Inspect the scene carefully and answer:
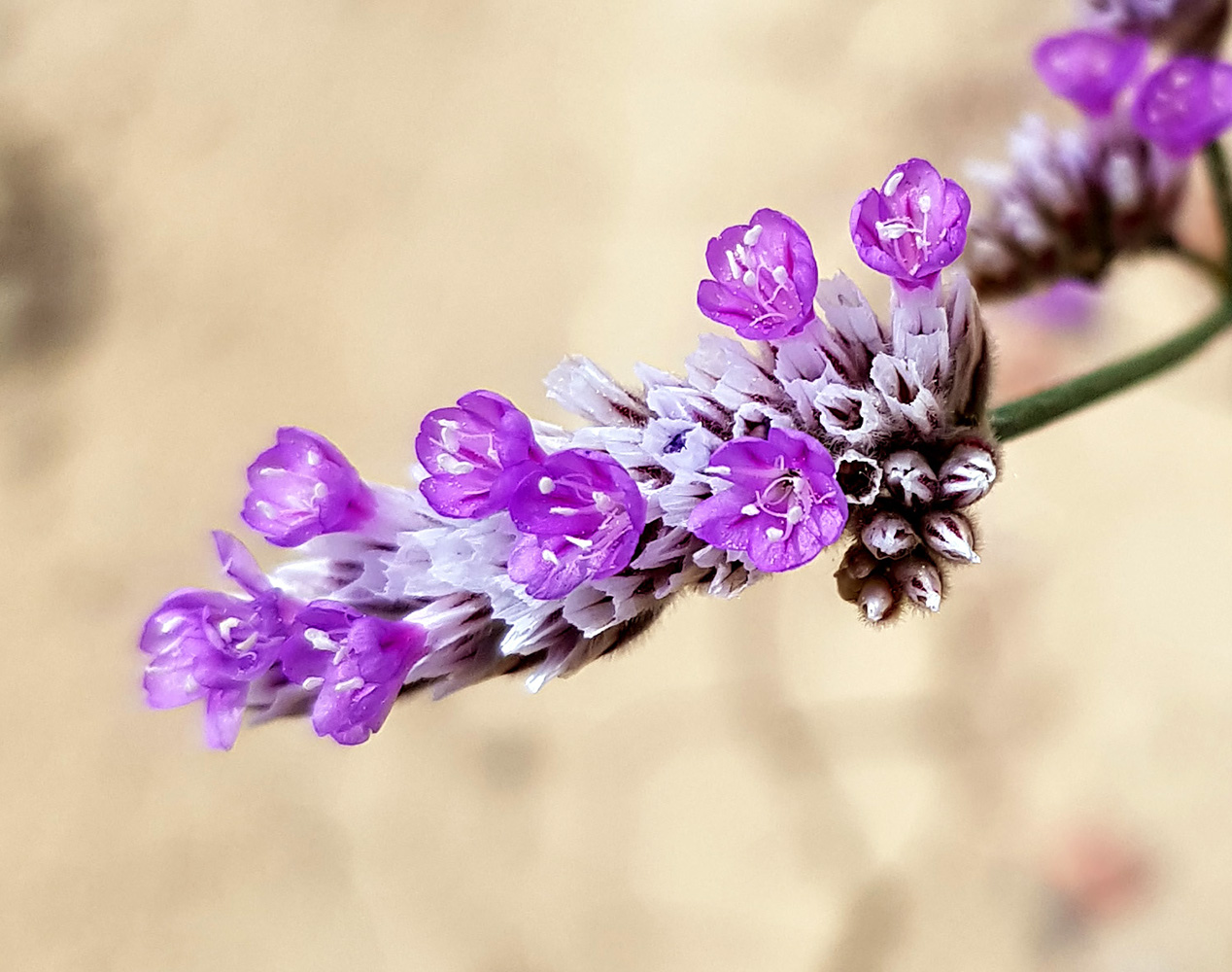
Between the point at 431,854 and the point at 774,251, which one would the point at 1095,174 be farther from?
the point at 431,854

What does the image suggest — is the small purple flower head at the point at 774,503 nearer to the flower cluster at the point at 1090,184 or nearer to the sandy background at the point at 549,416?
the flower cluster at the point at 1090,184

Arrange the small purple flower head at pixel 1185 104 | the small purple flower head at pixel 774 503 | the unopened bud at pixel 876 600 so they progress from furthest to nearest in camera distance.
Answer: the small purple flower head at pixel 1185 104 < the unopened bud at pixel 876 600 < the small purple flower head at pixel 774 503

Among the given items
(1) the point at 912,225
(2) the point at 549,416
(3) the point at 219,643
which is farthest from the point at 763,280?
(2) the point at 549,416

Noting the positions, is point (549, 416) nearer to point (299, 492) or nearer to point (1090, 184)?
point (1090, 184)

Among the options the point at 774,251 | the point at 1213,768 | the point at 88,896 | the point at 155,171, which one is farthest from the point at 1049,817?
the point at 155,171

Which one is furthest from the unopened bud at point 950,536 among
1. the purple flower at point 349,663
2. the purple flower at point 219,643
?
the purple flower at point 219,643

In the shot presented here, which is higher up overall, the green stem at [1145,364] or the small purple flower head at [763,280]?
the small purple flower head at [763,280]
